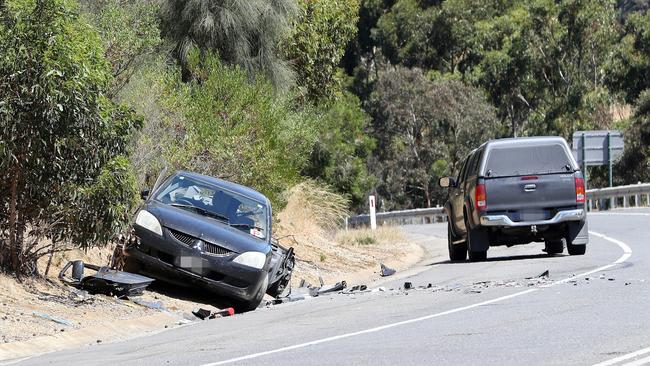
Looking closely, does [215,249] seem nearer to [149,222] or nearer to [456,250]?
[149,222]

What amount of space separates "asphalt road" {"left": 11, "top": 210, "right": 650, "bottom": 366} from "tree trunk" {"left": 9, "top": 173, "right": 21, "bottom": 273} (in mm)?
2376

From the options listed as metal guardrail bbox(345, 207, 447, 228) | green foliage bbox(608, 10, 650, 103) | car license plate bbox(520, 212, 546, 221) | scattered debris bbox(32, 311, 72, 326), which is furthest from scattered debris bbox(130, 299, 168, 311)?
green foliage bbox(608, 10, 650, 103)

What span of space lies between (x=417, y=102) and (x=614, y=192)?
71.5 feet

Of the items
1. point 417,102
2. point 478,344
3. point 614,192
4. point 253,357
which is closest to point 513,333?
point 478,344

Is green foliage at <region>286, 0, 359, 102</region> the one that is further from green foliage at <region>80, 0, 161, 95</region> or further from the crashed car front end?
the crashed car front end

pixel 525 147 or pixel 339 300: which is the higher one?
pixel 525 147

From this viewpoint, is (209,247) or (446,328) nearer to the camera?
(446,328)

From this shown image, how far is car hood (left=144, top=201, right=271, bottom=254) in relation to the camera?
15812 millimetres

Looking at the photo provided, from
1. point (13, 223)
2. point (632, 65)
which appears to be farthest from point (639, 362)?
point (632, 65)

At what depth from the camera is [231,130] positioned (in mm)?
25547

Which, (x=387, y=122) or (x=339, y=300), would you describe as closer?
(x=339, y=300)

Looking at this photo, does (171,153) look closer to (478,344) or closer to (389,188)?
(478,344)

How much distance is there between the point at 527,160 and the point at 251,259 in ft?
23.5

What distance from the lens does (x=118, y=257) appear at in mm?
16688
